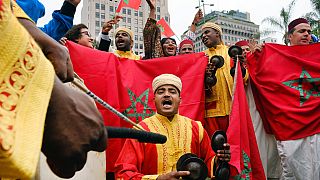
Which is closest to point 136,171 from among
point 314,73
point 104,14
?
point 314,73

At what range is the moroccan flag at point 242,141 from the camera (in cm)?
425

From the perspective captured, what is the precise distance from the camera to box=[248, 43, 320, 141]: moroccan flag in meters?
4.77

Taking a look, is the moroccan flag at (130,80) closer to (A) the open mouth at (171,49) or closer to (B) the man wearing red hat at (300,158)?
(A) the open mouth at (171,49)

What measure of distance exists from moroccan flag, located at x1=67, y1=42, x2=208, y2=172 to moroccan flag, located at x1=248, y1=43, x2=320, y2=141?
74 cm

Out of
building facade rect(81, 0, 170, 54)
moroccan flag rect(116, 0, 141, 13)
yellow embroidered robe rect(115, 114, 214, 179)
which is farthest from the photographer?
building facade rect(81, 0, 170, 54)

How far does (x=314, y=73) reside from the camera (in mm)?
4898

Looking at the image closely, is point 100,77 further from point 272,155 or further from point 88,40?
point 272,155

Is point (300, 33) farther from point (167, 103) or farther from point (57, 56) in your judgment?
point (57, 56)

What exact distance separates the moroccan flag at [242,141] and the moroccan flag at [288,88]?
1.31ft

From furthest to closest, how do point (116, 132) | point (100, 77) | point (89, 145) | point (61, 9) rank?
point (100, 77)
point (61, 9)
point (116, 132)
point (89, 145)

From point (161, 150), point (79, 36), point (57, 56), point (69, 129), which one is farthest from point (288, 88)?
point (69, 129)

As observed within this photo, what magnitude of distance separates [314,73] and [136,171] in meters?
2.61

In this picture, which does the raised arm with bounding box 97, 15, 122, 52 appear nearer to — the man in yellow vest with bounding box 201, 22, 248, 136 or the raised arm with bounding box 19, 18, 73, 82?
the man in yellow vest with bounding box 201, 22, 248, 136

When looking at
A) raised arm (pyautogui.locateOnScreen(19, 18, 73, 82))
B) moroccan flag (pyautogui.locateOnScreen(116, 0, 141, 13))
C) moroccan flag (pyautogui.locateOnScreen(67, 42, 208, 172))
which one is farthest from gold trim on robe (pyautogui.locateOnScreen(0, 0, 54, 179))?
moroccan flag (pyautogui.locateOnScreen(116, 0, 141, 13))
